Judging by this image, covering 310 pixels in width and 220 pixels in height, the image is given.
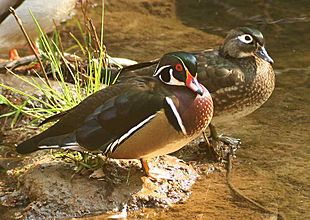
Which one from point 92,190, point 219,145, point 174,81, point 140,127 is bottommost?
point 219,145

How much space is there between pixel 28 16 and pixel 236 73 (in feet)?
7.14

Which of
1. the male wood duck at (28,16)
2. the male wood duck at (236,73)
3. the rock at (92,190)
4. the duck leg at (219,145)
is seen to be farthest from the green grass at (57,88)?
the duck leg at (219,145)

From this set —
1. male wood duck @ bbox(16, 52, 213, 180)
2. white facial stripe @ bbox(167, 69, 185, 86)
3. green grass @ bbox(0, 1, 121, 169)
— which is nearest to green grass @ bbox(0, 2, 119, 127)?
green grass @ bbox(0, 1, 121, 169)

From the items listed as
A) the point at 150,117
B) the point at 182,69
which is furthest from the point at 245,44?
the point at 150,117

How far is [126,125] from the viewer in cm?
425

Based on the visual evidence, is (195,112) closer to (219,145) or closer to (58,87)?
(219,145)

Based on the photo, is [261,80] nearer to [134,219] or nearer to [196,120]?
[196,120]

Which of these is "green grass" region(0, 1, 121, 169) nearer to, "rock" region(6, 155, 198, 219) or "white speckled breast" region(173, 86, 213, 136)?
"rock" region(6, 155, 198, 219)

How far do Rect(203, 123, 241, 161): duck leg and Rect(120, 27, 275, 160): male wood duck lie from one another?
0.19m

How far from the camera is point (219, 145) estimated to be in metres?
5.14

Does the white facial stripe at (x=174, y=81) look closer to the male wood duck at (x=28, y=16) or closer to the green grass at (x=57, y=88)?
the green grass at (x=57, y=88)

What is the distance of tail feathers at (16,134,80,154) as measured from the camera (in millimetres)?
4348

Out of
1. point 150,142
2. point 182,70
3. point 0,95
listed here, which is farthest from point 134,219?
point 0,95

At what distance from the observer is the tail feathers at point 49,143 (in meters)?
4.35
